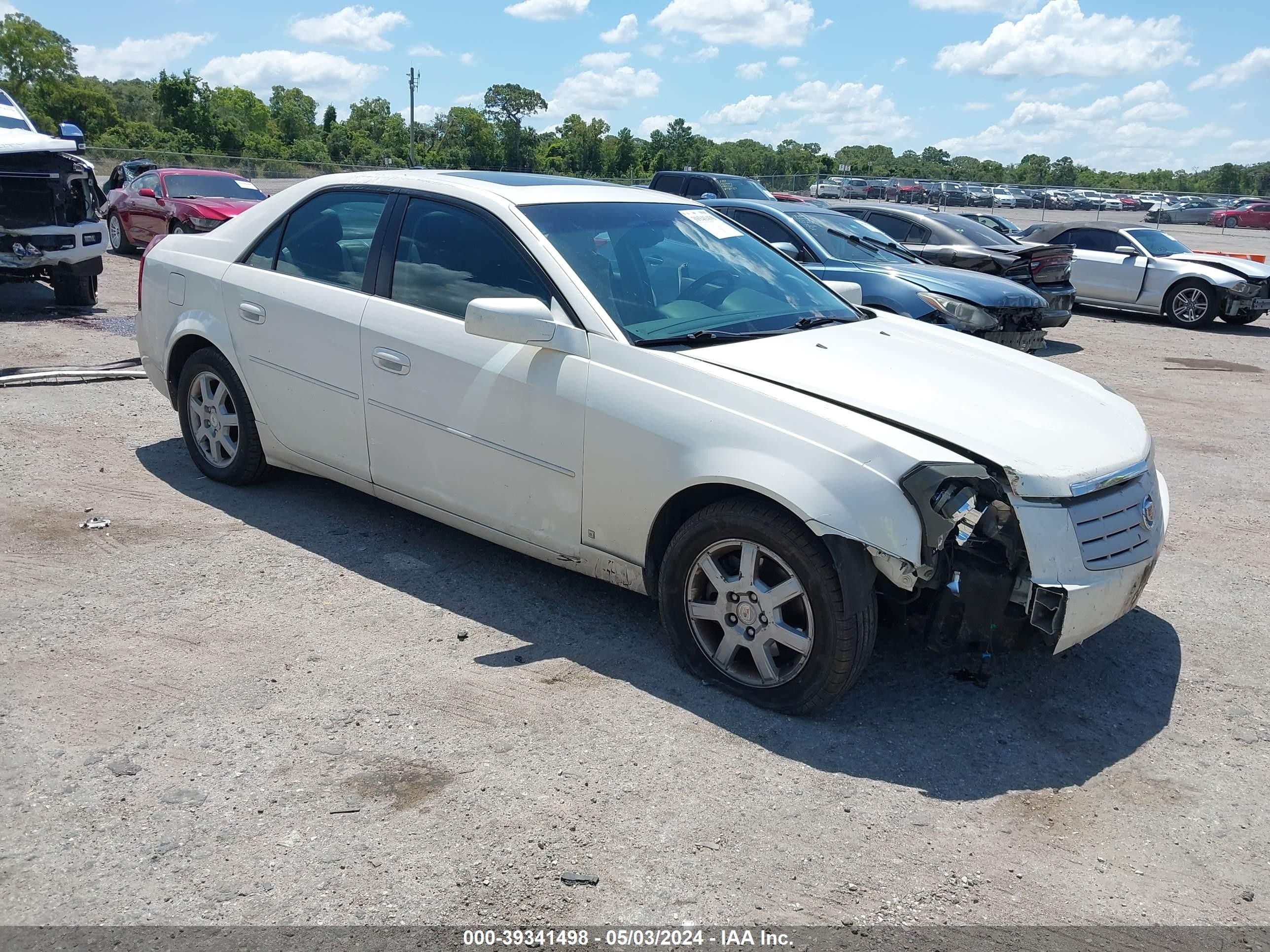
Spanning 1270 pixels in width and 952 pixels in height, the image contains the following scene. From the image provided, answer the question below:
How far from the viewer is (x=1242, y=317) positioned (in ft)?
49.6

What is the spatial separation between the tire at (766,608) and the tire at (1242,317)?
1398 centimetres

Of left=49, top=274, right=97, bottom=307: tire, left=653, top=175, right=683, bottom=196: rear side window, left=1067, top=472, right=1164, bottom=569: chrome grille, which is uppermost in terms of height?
left=653, top=175, right=683, bottom=196: rear side window

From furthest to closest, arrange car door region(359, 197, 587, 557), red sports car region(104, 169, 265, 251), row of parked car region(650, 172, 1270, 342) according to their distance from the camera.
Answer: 1. red sports car region(104, 169, 265, 251)
2. row of parked car region(650, 172, 1270, 342)
3. car door region(359, 197, 587, 557)

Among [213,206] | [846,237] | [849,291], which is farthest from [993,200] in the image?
[849,291]

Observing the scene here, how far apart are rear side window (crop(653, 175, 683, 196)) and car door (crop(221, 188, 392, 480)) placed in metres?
14.4

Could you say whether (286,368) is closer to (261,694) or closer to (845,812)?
(261,694)

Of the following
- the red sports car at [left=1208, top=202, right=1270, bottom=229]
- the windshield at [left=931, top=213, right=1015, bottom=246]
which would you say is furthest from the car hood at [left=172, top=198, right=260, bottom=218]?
the red sports car at [left=1208, top=202, right=1270, bottom=229]

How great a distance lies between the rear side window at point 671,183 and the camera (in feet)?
62.7

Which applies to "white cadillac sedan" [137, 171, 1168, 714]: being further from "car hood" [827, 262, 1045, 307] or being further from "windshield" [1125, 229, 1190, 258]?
"windshield" [1125, 229, 1190, 258]

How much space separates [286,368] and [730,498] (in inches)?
99.5

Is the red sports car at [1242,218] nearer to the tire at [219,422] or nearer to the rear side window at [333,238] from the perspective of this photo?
the rear side window at [333,238]

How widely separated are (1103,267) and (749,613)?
47.5 feet

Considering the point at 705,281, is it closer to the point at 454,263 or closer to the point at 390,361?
the point at 454,263

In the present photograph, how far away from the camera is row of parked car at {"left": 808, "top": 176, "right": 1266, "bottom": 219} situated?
46.2m
